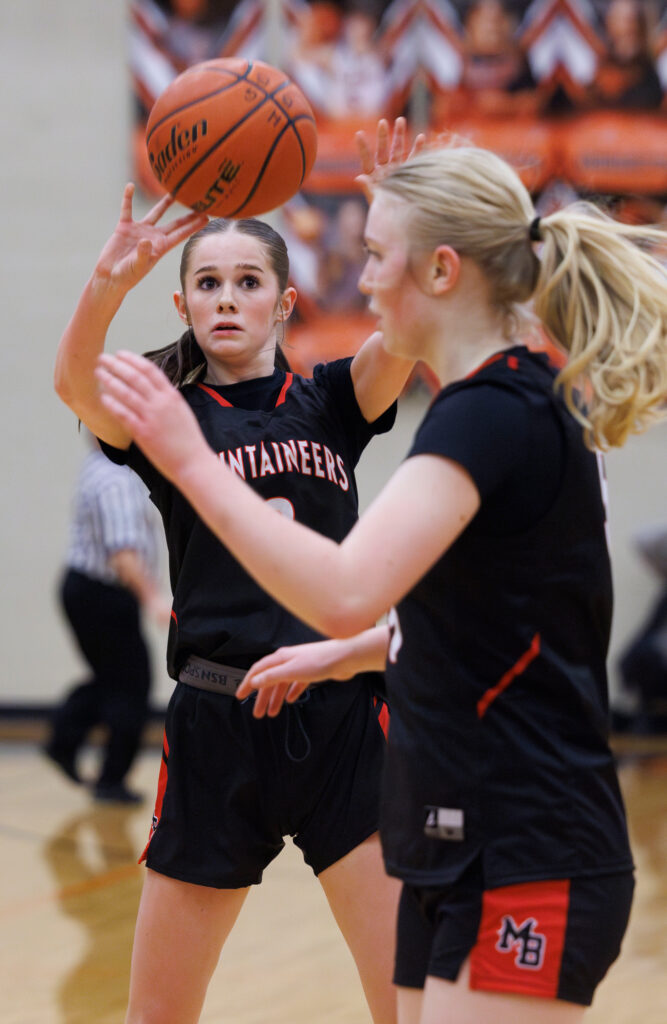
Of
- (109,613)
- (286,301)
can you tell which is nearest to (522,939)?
(286,301)

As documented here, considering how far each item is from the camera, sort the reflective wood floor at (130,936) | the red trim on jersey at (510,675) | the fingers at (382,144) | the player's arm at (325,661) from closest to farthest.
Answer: the red trim on jersey at (510,675)
the player's arm at (325,661)
the fingers at (382,144)
the reflective wood floor at (130,936)

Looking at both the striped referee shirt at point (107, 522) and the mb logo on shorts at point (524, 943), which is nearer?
the mb logo on shorts at point (524, 943)

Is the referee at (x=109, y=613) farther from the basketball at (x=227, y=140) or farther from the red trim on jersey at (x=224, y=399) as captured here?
the basketball at (x=227, y=140)

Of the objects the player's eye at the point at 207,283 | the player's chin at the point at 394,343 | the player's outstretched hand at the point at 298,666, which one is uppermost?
the player's eye at the point at 207,283

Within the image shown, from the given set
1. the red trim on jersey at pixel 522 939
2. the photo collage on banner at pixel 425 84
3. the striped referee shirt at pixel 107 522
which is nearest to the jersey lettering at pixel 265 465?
the red trim on jersey at pixel 522 939

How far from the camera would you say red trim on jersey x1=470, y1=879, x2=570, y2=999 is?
1.70 metres

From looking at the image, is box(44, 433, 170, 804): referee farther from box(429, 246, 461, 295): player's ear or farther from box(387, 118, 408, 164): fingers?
box(429, 246, 461, 295): player's ear

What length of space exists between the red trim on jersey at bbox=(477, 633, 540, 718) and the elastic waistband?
84 centimetres

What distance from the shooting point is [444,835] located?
5.80 feet

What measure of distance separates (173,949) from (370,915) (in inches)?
14.8

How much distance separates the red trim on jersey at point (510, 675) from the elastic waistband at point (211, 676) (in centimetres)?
84

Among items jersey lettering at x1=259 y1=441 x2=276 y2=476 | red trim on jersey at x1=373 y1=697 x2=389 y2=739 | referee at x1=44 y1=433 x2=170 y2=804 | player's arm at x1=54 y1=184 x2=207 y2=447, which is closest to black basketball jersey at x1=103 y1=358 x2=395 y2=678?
jersey lettering at x1=259 y1=441 x2=276 y2=476

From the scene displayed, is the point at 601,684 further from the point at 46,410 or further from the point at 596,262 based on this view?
the point at 46,410

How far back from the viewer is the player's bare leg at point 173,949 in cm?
244
